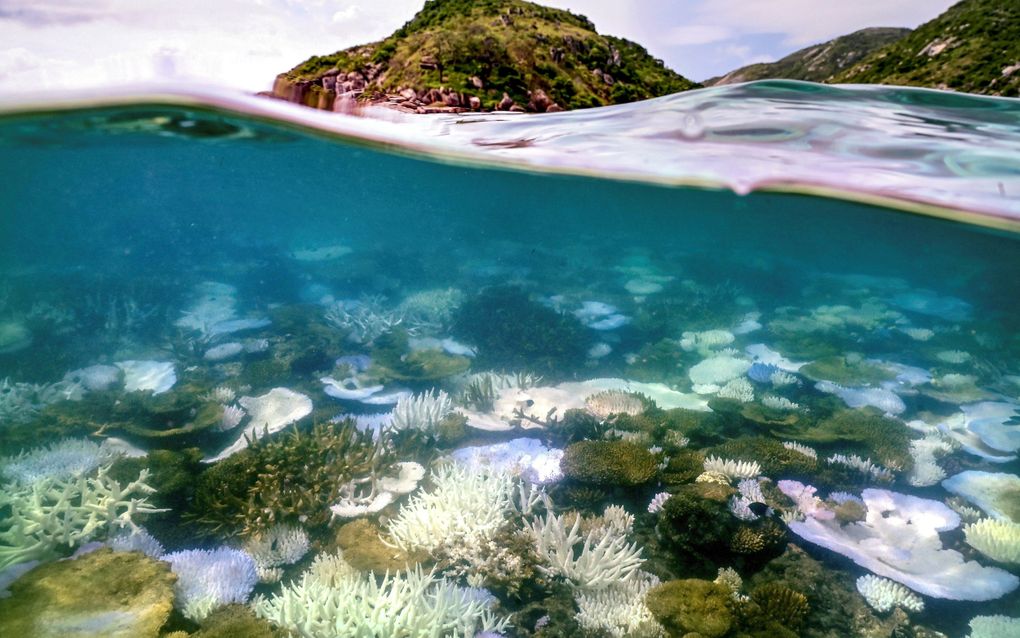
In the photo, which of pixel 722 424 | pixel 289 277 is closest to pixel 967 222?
pixel 722 424

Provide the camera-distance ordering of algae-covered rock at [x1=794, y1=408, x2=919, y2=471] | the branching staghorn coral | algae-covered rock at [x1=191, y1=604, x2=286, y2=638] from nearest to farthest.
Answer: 1. algae-covered rock at [x1=191, y1=604, x2=286, y2=638]
2. the branching staghorn coral
3. algae-covered rock at [x1=794, y1=408, x2=919, y2=471]

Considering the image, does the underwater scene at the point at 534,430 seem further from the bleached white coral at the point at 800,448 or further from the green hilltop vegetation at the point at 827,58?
the green hilltop vegetation at the point at 827,58

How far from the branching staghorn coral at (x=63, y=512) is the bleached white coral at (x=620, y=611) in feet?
14.0

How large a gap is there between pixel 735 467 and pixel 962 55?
26.5 m

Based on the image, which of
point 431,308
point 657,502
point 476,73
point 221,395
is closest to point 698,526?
point 657,502

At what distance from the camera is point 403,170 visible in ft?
65.8

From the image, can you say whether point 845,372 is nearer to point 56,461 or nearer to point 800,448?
point 800,448

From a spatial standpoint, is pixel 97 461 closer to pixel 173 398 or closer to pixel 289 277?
pixel 173 398

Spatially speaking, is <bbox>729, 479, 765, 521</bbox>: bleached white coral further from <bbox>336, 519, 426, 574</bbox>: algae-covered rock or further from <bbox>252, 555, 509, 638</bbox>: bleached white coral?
<bbox>336, 519, 426, 574</bbox>: algae-covered rock

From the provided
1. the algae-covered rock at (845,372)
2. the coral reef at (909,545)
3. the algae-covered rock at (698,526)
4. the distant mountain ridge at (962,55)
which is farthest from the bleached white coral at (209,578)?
the distant mountain ridge at (962,55)

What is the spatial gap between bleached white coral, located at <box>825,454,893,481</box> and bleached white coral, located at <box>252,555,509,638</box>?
17.2 feet

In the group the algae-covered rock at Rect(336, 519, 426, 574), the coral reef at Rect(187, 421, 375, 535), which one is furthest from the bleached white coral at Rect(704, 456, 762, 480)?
the coral reef at Rect(187, 421, 375, 535)

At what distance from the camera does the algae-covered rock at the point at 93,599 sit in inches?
142

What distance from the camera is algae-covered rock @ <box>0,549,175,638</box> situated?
3.60 meters
